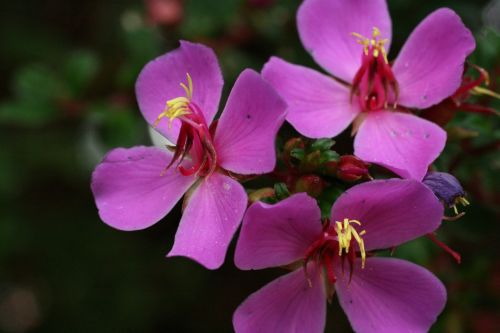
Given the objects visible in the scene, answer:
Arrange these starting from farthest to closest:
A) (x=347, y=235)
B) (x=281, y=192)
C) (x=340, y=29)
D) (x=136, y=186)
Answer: (x=340, y=29) → (x=136, y=186) → (x=281, y=192) → (x=347, y=235)

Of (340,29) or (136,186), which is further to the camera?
(340,29)

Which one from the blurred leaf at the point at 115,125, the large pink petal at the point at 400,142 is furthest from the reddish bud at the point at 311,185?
the blurred leaf at the point at 115,125

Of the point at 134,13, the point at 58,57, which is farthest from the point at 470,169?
the point at 58,57

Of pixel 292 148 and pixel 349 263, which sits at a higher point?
pixel 292 148

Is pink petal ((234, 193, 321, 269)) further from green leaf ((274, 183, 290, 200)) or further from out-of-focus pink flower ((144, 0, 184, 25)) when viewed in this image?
out-of-focus pink flower ((144, 0, 184, 25))

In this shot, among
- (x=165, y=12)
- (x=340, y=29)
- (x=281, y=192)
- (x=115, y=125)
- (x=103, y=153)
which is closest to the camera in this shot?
(x=281, y=192)

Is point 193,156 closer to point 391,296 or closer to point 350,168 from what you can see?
point 350,168

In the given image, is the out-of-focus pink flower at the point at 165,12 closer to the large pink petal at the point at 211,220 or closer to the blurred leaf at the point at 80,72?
the blurred leaf at the point at 80,72

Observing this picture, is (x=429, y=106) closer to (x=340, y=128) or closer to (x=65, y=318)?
(x=340, y=128)

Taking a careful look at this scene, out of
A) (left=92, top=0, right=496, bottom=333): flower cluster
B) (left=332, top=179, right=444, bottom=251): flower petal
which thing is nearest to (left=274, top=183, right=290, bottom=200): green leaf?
(left=92, top=0, right=496, bottom=333): flower cluster

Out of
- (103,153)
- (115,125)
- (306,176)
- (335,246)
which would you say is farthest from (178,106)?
(103,153)
